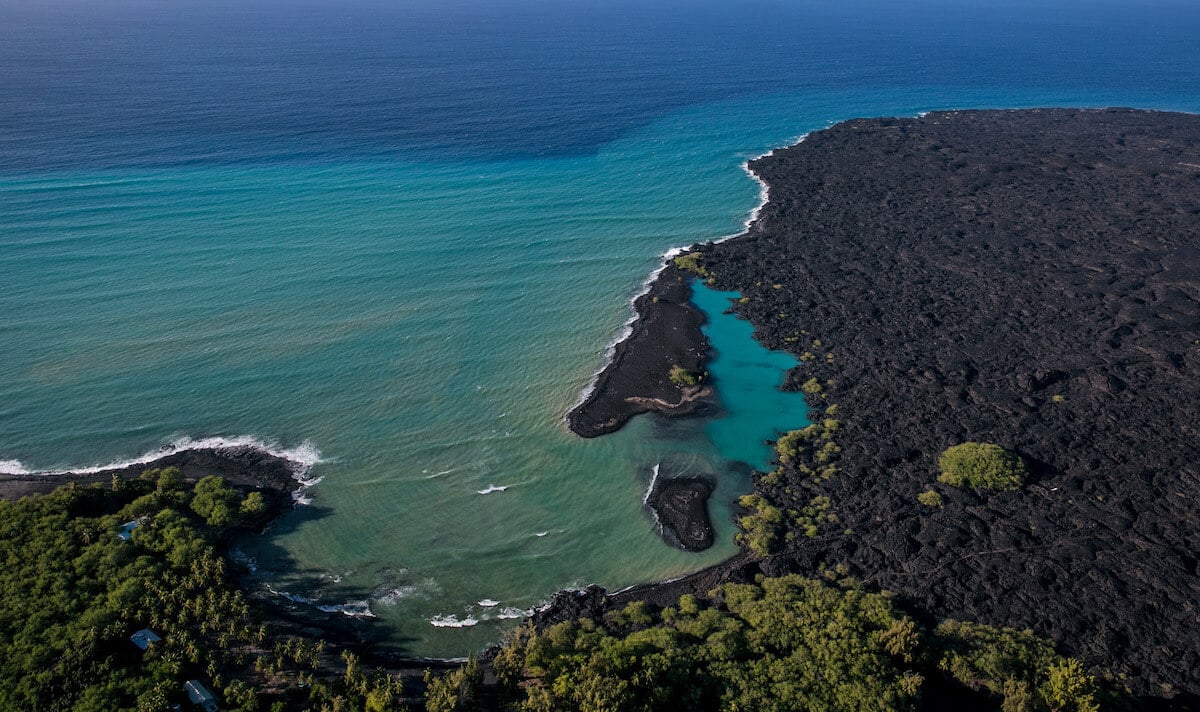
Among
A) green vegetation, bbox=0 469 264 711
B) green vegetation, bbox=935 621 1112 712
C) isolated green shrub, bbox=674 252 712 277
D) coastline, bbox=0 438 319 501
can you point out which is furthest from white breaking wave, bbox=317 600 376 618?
isolated green shrub, bbox=674 252 712 277

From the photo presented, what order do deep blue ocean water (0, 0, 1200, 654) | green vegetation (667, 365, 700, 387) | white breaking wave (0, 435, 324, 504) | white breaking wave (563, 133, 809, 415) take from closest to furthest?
1. deep blue ocean water (0, 0, 1200, 654)
2. white breaking wave (0, 435, 324, 504)
3. green vegetation (667, 365, 700, 387)
4. white breaking wave (563, 133, 809, 415)

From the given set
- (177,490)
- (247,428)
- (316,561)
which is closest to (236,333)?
(247,428)

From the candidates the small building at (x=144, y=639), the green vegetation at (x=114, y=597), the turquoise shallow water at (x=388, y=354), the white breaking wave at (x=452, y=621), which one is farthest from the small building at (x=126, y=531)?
the white breaking wave at (x=452, y=621)

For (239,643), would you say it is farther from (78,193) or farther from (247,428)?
(78,193)

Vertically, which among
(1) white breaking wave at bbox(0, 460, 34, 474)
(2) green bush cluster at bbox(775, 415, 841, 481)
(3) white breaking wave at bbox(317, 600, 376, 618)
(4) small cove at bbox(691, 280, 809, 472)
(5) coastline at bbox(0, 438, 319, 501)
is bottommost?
(3) white breaking wave at bbox(317, 600, 376, 618)

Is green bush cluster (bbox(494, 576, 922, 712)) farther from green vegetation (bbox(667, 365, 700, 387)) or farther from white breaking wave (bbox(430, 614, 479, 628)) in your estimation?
green vegetation (bbox(667, 365, 700, 387))

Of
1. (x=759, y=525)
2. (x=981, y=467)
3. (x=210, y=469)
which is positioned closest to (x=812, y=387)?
(x=981, y=467)

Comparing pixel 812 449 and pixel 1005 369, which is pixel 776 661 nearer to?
pixel 812 449
